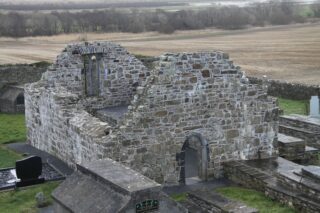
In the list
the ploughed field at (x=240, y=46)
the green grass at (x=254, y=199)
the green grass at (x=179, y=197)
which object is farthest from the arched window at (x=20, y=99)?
the green grass at (x=254, y=199)

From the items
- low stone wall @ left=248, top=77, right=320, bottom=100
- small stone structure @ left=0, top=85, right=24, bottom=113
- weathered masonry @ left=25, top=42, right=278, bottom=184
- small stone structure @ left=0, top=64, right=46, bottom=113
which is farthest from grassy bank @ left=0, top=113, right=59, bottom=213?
low stone wall @ left=248, top=77, right=320, bottom=100

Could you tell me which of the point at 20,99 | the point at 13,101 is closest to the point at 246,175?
the point at 13,101

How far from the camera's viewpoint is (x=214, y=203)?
1457 centimetres

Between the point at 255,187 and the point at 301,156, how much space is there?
11.4ft

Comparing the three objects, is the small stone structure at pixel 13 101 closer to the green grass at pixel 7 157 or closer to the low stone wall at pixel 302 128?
the green grass at pixel 7 157

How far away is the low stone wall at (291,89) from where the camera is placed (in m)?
31.0

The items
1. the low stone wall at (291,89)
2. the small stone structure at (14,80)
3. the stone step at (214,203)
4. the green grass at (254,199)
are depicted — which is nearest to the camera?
the stone step at (214,203)

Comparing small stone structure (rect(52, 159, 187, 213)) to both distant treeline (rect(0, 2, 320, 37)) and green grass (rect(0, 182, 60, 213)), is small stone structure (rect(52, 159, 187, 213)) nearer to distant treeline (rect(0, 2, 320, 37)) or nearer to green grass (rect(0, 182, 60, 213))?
green grass (rect(0, 182, 60, 213))

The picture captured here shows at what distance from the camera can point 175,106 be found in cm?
1700

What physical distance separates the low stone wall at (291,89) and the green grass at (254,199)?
14317 mm

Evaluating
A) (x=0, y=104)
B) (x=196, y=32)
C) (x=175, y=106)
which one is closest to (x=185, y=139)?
(x=175, y=106)

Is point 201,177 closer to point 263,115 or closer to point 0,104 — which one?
point 263,115

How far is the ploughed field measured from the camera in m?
46.7

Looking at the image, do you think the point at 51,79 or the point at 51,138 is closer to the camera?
the point at 51,138
